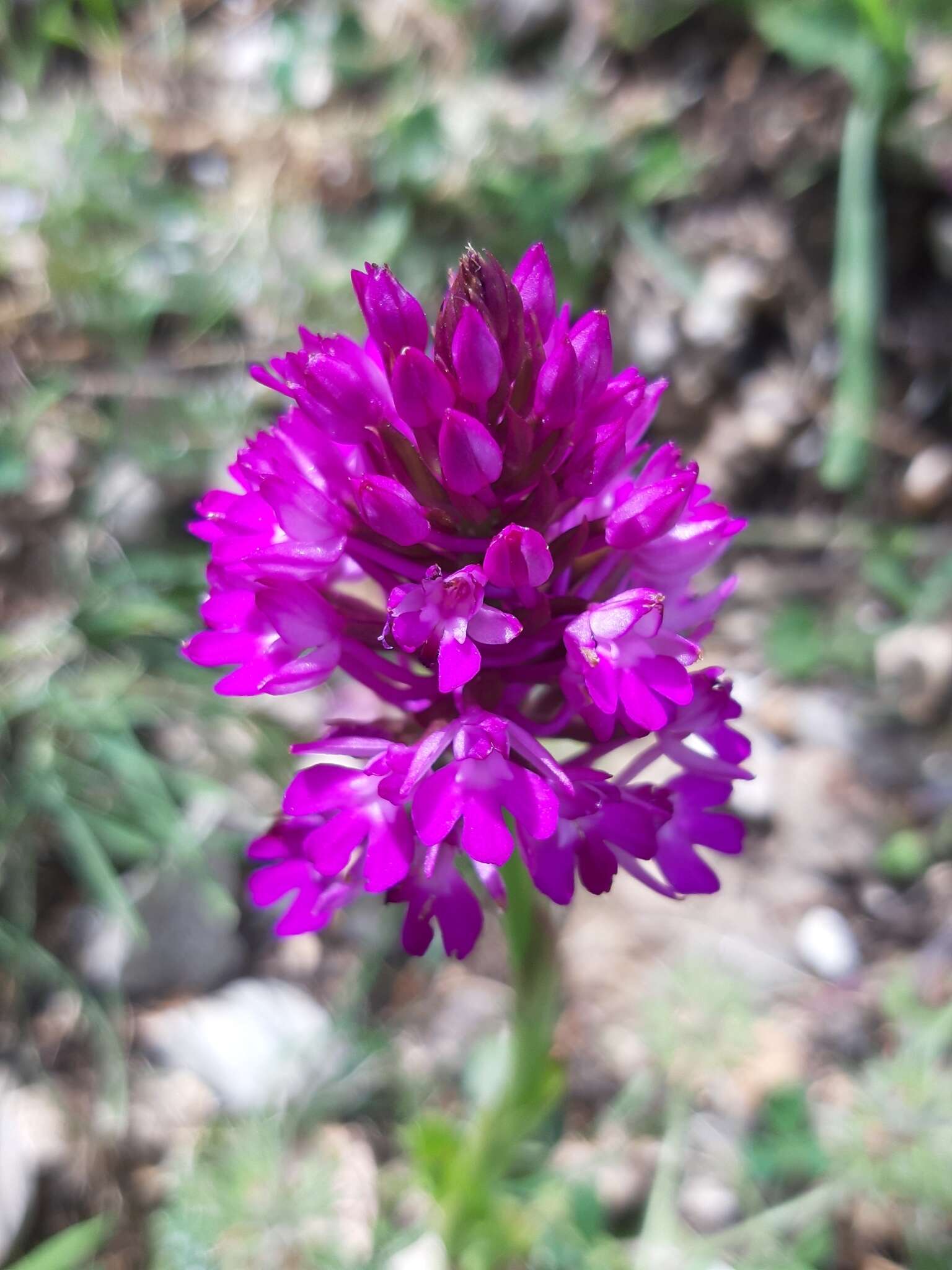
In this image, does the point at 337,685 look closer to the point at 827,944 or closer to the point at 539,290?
the point at 539,290

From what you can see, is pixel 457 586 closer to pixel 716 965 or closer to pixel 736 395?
pixel 716 965

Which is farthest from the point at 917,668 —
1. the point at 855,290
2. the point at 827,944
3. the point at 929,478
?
the point at 855,290

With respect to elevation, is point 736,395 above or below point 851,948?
above

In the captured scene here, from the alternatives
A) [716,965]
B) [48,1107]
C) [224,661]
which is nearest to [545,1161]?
[716,965]

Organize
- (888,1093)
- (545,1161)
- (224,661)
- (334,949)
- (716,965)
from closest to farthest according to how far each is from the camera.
→ (224,661)
(888,1093)
(545,1161)
(716,965)
(334,949)

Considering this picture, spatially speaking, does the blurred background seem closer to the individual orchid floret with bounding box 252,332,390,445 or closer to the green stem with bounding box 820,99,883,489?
the green stem with bounding box 820,99,883,489

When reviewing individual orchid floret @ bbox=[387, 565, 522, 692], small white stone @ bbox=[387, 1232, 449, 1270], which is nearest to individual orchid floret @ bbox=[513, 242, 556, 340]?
individual orchid floret @ bbox=[387, 565, 522, 692]
